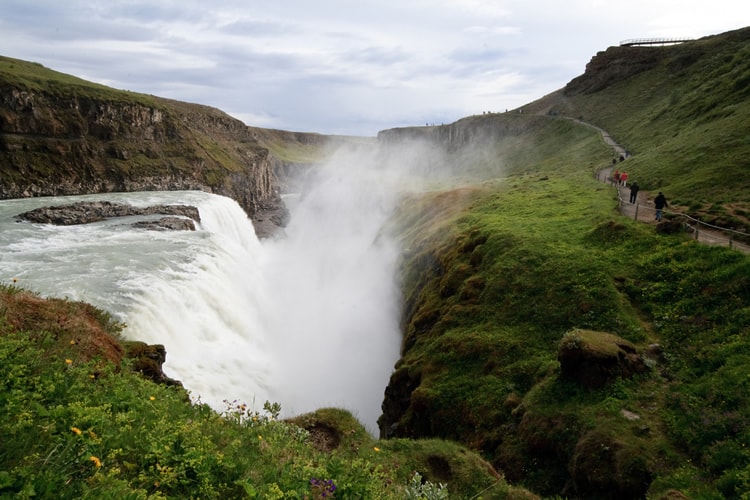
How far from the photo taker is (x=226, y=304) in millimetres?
26438

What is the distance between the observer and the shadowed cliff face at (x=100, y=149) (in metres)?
52.1

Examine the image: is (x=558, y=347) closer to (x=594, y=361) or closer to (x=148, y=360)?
(x=594, y=361)

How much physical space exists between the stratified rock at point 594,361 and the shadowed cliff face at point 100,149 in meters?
57.8

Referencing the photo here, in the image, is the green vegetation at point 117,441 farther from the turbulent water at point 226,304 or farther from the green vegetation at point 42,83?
the green vegetation at point 42,83

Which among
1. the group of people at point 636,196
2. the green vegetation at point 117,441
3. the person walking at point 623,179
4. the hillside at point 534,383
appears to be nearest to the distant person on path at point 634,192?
the group of people at point 636,196

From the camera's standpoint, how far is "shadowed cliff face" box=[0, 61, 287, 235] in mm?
52062

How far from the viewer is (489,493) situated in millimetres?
9125

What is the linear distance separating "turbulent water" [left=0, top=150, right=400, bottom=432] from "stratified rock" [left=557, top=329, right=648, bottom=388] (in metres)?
8.99

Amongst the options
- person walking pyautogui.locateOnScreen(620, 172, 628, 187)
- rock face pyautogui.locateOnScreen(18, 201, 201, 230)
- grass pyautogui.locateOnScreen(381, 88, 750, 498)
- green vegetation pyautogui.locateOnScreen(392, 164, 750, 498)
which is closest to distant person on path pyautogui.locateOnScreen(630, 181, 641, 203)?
grass pyautogui.locateOnScreen(381, 88, 750, 498)

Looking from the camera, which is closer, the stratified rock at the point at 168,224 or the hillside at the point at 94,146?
the stratified rock at the point at 168,224

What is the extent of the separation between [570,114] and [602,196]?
202ft

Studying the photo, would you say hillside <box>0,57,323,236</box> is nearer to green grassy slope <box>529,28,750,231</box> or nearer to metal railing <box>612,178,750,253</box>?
green grassy slope <box>529,28,750,231</box>

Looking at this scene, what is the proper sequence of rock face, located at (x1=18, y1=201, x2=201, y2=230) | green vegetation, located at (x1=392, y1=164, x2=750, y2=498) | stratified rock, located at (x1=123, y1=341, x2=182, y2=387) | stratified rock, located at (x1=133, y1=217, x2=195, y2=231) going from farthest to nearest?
stratified rock, located at (x1=133, y1=217, x2=195, y2=231) < rock face, located at (x1=18, y1=201, x2=201, y2=230) < stratified rock, located at (x1=123, y1=341, x2=182, y2=387) < green vegetation, located at (x1=392, y1=164, x2=750, y2=498)

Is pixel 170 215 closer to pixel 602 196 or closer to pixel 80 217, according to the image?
pixel 80 217
